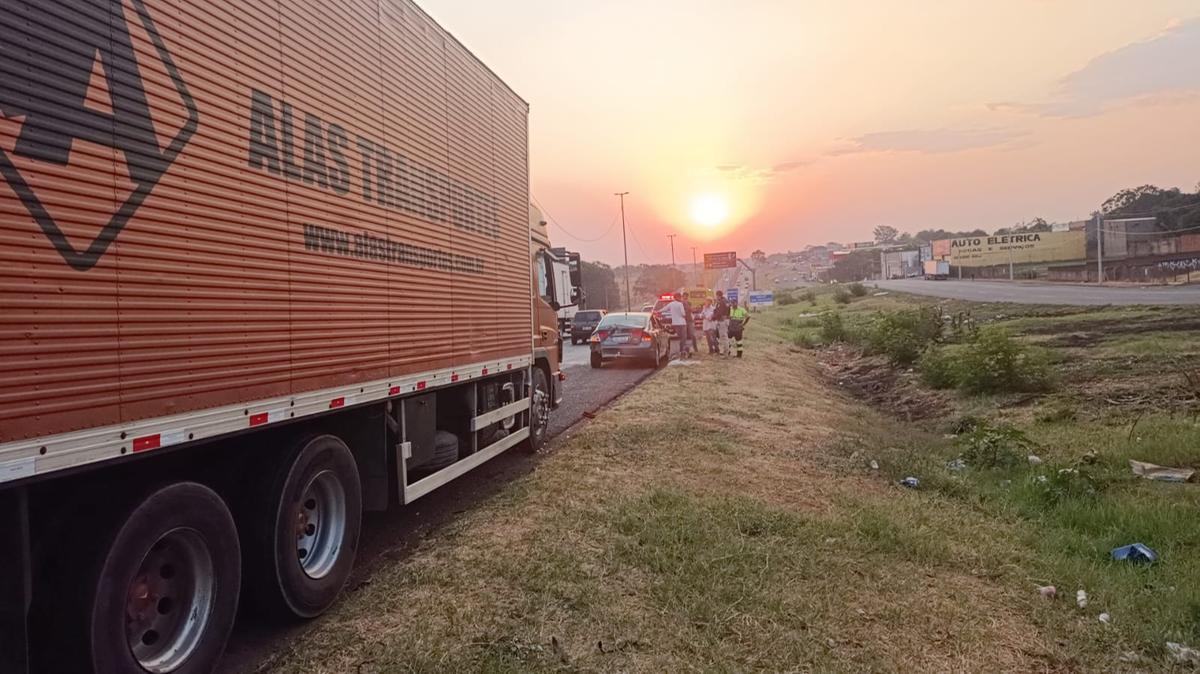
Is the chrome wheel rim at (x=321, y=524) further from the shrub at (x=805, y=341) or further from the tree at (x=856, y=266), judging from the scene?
the tree at (x=856, y=266)

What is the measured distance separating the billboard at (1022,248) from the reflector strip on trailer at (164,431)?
8618 centimetres

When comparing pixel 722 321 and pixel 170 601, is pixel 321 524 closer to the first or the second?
pixel 170 601

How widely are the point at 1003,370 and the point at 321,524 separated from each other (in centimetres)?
1177

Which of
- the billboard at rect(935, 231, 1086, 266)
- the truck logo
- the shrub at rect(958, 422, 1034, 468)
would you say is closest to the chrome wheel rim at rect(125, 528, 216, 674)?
the truck logo

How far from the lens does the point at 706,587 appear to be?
4352 mm

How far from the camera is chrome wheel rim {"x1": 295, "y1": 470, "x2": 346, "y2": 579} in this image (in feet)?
14.3

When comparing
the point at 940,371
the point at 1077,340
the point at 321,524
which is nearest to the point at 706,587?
the point at 321,524

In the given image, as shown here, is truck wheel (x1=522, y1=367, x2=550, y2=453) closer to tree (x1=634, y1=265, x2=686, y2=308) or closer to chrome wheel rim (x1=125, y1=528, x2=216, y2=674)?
chrome wheel rim (x1=125, y1=528, x2=216, y2=674)

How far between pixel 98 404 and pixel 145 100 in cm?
132

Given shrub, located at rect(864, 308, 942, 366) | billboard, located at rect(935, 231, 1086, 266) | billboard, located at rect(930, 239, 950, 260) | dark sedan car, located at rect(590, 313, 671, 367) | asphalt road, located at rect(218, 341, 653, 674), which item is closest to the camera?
asphalt road, located at rect(218, 341, 653, 674)

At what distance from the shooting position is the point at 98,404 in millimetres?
2900

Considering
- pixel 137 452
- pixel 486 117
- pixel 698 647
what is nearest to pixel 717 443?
pixel 486 117

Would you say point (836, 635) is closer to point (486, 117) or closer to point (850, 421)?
point (486, 117)

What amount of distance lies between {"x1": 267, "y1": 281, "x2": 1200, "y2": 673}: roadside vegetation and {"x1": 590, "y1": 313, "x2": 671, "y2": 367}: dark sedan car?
26.9 ft
